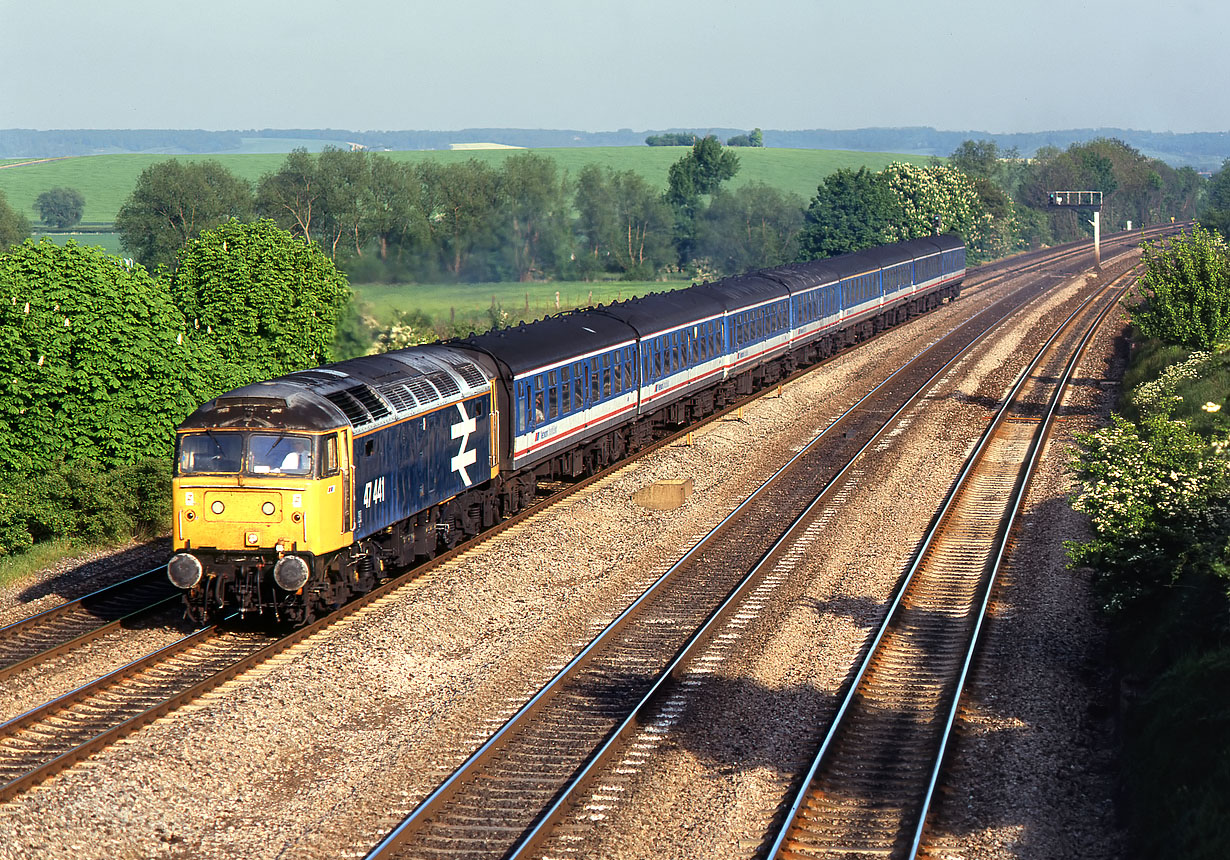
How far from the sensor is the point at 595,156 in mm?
182375

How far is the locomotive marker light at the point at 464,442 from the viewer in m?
22.8

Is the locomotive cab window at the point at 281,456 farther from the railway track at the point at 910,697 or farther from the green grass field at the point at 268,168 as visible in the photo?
the green grass field at the point at 268,168

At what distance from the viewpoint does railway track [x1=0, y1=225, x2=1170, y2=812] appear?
1466 cm

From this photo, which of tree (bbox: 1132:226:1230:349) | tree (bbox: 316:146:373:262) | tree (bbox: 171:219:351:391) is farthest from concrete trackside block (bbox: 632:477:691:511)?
tree (bbox: 316:146:373:262)

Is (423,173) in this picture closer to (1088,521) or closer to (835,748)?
(1088,521)

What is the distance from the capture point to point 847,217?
4097 inches

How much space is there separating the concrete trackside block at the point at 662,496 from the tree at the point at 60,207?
10399 centimetres

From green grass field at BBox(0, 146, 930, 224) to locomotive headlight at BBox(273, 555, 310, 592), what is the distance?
3688 inches

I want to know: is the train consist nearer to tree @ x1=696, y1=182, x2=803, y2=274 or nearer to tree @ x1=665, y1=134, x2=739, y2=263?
tree @ x1=696, y1=182, x2=803, y2=274

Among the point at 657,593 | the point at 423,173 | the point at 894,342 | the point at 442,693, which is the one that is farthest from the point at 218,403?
the point at 423,173

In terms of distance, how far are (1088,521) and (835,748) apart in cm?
1303

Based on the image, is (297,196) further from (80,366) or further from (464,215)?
(80,366)

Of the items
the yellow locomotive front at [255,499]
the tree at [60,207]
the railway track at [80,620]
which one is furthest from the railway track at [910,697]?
the tree at [60,207]

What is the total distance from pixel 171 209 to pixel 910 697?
71.5 meters
